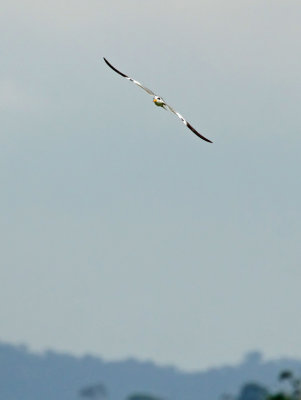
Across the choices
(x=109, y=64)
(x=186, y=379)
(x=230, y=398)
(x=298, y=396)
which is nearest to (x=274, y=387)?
(x=298, y=396)

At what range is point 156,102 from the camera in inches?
2071

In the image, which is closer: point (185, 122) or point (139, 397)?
point (185, 122)

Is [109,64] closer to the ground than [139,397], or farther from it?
closer to the ground

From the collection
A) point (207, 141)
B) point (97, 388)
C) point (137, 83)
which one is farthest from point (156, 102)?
point (97, 388)

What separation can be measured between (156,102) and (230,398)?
79142 millimetres

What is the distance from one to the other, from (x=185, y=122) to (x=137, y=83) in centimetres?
466

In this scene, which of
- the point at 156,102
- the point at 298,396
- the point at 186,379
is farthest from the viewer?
the point at 186,379

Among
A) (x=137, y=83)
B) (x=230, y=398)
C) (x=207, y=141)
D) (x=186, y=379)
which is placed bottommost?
(x=207, y=141)

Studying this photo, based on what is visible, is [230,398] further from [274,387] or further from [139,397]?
[139,397]

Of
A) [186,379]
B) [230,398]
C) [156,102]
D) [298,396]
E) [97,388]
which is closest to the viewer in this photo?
[156,102]

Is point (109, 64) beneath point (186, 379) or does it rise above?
beneath

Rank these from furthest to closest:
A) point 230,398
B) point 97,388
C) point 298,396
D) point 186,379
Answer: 1. point 186,379
2. point 97,388
3. point 230,398
4. point 298,396

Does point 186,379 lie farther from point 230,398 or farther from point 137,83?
point 137,83

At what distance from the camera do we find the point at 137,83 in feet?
178
